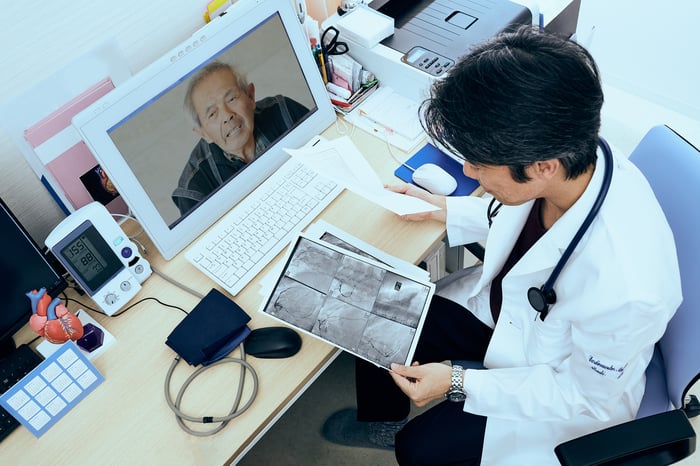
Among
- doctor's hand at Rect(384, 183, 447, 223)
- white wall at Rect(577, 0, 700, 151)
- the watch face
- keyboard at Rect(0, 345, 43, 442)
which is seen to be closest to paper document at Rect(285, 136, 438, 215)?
doctor's hand at Rect(384, 183, 447, 223)

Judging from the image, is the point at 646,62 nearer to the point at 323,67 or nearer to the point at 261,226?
the point at 323,67

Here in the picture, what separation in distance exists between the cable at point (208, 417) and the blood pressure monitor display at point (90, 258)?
0.24 m

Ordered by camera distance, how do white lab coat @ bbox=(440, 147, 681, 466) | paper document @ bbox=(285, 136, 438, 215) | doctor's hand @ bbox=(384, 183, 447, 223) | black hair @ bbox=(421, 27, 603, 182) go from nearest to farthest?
black hair @ bbox=(421, 27, 603, 182), white lab coat @ bbox=(440, 147, 681, 466), paper document @ bbox=(285, 136, 438, 215), doctor's hand @ bbox=(384, 183, 447, 223)

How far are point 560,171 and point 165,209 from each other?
2.66 feet

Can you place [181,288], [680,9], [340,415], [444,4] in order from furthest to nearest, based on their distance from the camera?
[680,9] < [340,415] < [444,4] < [181,288]

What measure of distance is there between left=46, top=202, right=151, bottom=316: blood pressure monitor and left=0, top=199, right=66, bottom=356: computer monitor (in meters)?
0.05

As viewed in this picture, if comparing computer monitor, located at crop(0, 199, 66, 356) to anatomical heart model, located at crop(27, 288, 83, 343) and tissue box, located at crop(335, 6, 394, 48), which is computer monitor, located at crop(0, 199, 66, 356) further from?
tissue box, located at crop(335, 6, 394, 48)

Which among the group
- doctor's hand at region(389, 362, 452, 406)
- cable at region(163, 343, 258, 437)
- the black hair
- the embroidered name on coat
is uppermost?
the black hair

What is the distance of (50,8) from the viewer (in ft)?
3.91

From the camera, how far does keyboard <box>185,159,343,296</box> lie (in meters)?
1.29

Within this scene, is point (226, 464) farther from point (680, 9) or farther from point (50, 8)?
point (680, 9)

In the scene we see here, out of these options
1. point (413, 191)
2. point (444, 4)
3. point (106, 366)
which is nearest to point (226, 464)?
point (106, 366)

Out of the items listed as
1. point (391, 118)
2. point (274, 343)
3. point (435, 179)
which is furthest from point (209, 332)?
point (391, 118)

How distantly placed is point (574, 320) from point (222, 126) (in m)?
0.84
